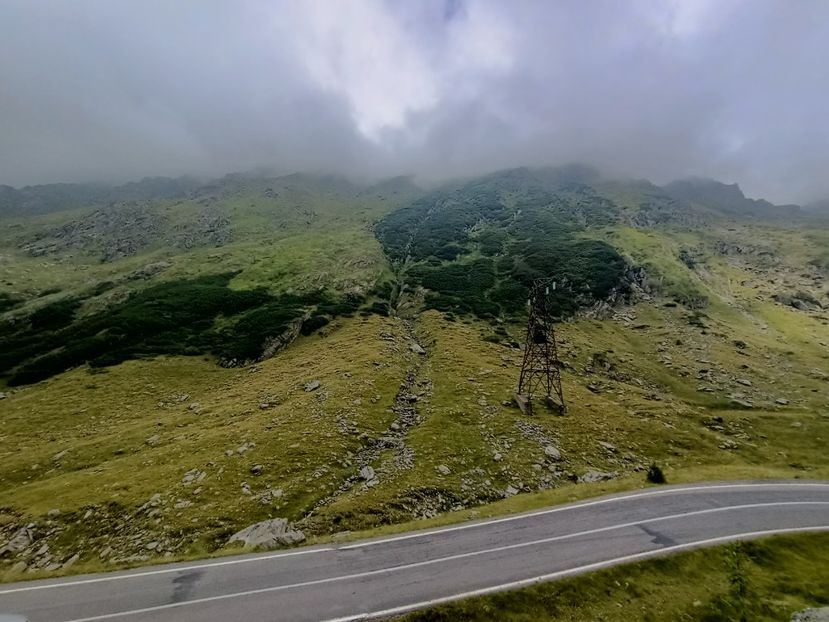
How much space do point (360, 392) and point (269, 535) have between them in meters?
26.0

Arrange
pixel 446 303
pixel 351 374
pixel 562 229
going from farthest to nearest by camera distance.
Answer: pixel 562 229
pixel 446 303
pixel 351 374

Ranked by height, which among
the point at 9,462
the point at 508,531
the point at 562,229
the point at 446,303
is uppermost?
the point at 562,229

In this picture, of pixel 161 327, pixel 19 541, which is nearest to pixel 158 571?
pixel 19 541

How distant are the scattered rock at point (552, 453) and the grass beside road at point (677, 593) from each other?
15.5 metres

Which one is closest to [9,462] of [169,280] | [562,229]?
[169,280]

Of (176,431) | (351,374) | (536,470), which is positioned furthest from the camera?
(351,374)

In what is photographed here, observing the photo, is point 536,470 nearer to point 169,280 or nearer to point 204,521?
point 204,521

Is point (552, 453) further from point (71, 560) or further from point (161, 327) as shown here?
point (161, 327)

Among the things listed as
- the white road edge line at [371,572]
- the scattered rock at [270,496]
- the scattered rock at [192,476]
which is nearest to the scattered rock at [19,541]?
the scattered rock at [192,476]

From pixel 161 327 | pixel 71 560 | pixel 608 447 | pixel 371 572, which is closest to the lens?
pixel 371 572

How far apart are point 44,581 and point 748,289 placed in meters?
164

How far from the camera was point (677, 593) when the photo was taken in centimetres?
2344

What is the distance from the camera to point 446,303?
96.2 meters

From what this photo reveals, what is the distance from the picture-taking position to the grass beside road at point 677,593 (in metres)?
21.2
